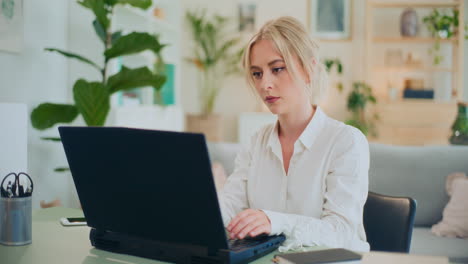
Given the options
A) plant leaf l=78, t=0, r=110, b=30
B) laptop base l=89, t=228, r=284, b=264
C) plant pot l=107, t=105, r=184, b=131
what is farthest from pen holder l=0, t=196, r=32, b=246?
plant pot l=107, t=105, r=184, b=131

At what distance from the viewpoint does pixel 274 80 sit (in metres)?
1.45

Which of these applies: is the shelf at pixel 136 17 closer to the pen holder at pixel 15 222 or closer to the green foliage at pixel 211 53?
the green foliage at pixel 211 53

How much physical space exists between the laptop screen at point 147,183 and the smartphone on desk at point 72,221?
256mm

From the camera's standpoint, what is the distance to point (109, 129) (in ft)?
3.18

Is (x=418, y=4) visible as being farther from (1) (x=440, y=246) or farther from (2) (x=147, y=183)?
(2) (x=147, y=183)

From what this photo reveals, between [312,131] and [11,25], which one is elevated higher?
[11,25]

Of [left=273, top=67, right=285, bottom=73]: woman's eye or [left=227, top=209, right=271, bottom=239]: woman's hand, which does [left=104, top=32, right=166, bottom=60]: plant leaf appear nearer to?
[left=273, top=67, right=285, bottom=73]: woman's eye

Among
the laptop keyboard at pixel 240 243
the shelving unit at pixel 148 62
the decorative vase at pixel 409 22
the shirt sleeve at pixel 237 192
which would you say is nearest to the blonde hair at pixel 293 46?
the shirt sleeve at pixel 237 192

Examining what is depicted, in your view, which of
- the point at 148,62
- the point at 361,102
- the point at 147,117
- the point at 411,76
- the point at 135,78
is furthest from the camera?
the point at 411,76

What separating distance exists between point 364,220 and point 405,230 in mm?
151

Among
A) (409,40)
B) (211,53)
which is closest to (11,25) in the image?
(211,53)

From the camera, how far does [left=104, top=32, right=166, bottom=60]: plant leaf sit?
8.91ft

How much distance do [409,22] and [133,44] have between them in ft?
14.6

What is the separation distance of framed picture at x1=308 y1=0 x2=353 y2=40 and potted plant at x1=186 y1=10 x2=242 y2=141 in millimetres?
1054
